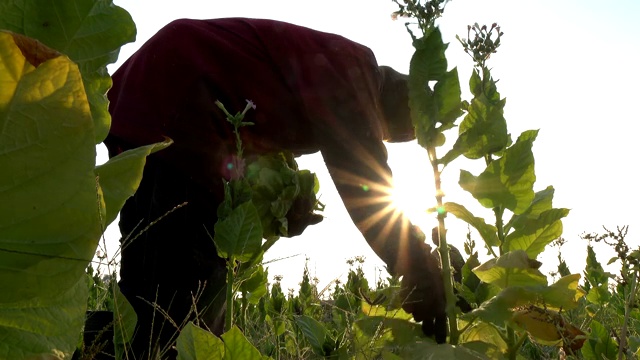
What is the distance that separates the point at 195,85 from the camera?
2488 millimetres

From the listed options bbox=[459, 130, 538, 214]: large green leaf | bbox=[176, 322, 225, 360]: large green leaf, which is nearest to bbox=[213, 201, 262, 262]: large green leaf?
bbox=[176, 322, 225, 360]: large green leaf

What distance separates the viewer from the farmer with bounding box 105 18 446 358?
2490 millimetres

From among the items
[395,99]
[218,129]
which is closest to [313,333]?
[218,129]

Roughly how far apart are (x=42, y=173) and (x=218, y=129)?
215 cm

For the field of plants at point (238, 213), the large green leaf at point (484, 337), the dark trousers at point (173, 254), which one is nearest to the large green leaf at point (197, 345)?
the field of plants at point (238, 213)

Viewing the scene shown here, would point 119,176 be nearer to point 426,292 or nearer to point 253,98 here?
point 426,292

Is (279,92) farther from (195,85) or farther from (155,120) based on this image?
(155,120)

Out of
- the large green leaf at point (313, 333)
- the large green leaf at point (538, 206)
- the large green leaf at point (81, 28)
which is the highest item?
the large green leaf at point (538, 206)

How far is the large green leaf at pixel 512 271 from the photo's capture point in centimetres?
186

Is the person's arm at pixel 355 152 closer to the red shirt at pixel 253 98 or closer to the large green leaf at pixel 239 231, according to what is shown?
the red shirt at pixel 253 98

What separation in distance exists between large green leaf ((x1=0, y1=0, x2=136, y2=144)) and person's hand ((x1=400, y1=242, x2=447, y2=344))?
156cm

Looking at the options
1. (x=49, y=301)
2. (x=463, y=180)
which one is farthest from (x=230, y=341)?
(x=463, y=180)

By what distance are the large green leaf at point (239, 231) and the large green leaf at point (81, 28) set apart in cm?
86

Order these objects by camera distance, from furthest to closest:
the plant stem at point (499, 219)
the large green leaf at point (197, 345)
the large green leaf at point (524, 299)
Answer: the plant stem at point (499, 219) < the large green leaf at point (524, 299) < the large green leaf at point (197, 345)
